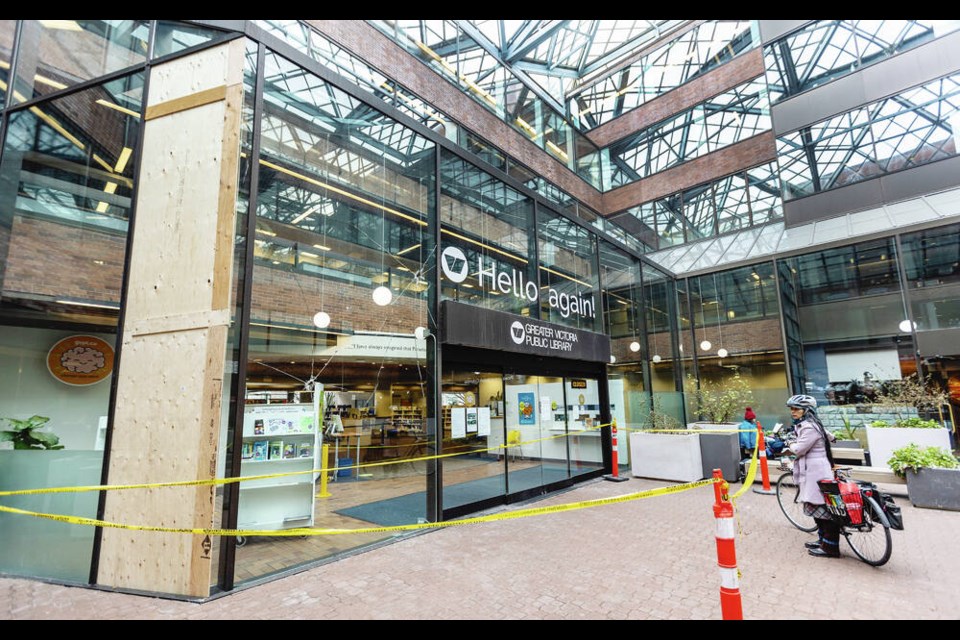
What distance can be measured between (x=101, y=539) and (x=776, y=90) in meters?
23.8

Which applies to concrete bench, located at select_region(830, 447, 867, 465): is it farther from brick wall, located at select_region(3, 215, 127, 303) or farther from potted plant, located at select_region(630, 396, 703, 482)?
brick wall, located at select_region(3, 215, 127, 303)

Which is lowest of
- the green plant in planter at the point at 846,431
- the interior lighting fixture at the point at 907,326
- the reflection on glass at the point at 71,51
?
the green plant in planter at the point at 846,431

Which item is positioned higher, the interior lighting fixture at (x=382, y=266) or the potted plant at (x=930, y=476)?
the interior lighting fixture at (x=382, y=266)

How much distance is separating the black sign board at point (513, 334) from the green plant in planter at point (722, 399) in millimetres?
5219

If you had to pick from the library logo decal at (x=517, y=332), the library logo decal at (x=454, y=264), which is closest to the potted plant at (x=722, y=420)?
the library logo decal at (x=517, y=332)

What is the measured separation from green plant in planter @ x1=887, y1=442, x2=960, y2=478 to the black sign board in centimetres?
557

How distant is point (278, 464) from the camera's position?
6.75 meters

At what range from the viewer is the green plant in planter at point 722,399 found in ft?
47.0

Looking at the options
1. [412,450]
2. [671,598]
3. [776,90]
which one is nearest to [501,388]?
[412,450]

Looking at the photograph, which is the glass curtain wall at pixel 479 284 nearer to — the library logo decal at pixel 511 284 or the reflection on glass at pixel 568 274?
the library logo decal at pixel 511 284

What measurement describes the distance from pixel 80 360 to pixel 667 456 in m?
12.6

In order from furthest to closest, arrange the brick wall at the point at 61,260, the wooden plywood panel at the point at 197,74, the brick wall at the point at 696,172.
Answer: the brick wall at the point at 696,172
the brick wall at the point at 61,260
the wooden plywood panel at the point at 197,74

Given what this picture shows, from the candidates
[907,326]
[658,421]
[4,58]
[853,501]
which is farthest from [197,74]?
[907,326]

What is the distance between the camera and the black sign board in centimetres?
756
